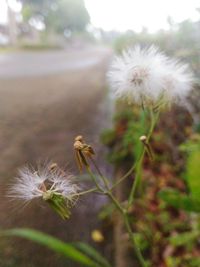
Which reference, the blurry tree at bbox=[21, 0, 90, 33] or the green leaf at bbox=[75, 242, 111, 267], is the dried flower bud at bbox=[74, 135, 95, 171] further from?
the blurry tree at bbox=[21, 0, 90, 33]

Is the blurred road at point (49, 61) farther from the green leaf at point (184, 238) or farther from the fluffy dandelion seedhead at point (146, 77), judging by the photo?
the fluffy dandelion seedhead at point (146, 77)

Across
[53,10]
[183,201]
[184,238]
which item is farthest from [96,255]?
[53,10]

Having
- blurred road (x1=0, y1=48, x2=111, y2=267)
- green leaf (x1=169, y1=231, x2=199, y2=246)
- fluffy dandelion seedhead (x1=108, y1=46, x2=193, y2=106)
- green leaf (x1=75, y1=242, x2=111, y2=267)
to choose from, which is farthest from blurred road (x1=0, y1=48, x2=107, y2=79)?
fluffy dandelion seedhead (x1=108, y1=46, x2=193, y2=106)

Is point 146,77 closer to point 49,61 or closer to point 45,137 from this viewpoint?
point 45,137

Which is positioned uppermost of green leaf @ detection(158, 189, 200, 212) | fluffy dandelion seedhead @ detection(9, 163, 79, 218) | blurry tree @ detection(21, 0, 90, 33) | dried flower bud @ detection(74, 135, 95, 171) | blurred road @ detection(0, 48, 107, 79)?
blurred road @ detection(0, 48, 107, 79)

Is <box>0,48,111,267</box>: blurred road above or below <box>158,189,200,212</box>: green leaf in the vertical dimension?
above

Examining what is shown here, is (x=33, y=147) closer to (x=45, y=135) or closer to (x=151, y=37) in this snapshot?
(x=45, y=135)
